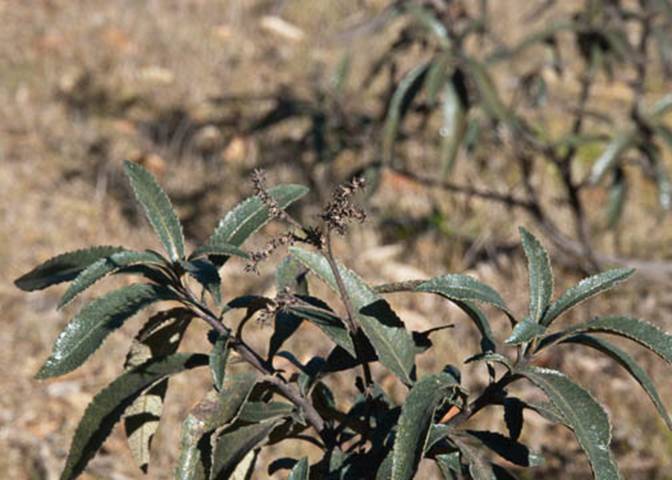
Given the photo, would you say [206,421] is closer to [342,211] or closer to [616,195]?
[342,211]

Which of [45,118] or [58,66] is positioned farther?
[58,66]

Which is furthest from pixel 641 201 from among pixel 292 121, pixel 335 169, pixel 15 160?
pixel 15 160

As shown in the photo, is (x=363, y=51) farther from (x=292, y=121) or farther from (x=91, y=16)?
(x=91, y=16)

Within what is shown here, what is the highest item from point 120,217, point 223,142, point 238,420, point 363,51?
point 363,51

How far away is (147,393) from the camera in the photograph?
1355 mm

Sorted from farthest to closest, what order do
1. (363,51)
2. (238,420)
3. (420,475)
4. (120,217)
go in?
1. (363,51)
2. (120,217)
3. (420,475)
4. (238,420)

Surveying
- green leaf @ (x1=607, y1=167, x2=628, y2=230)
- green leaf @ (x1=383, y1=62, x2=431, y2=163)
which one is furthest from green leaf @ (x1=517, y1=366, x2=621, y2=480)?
green leaf @ (x1=607, y1=167, x2=628, y2=230)

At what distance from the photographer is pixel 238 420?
1316 millimetres

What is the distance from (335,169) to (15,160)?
1.30 m

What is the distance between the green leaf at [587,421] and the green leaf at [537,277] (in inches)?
3.8

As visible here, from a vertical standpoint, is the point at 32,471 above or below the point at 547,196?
below

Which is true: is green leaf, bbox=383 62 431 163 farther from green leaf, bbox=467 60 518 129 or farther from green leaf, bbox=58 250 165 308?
green leaf, bbox=58 250 165 308

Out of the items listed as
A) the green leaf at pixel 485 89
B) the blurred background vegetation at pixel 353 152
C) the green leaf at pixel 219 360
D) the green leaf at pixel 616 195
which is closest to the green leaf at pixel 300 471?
the green leaf at pixel 219 360

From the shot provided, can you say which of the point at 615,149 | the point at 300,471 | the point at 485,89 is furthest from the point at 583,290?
the point at 615,149
